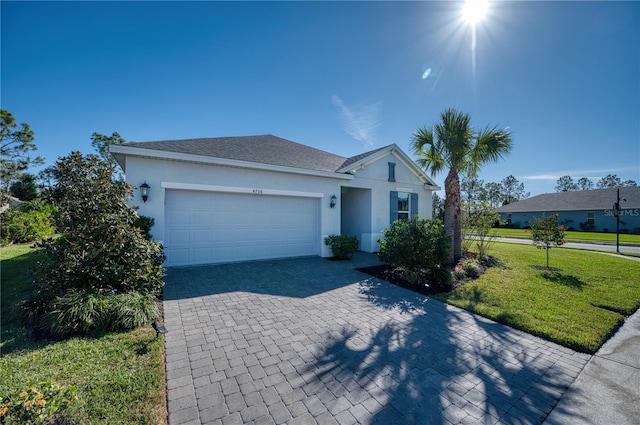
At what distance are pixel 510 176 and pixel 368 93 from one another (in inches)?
2554

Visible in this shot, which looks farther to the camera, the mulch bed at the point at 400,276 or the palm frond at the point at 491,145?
the palm frond at the point at 491,145

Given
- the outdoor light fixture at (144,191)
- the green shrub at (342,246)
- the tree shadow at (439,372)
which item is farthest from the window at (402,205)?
the outdoor light fixture at (144,191)

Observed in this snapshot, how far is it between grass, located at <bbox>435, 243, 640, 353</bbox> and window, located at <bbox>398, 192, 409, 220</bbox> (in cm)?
499

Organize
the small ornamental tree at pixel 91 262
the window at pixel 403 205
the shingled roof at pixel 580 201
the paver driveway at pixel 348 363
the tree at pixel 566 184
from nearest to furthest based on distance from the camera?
the paver driveway at pixel 348 363 → the small ornamental tree at pixel 91 262 → the window at pixel 403 205 → the shingled roof at pixel 580 201 → the tree at pixel 566 184

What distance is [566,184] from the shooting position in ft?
212

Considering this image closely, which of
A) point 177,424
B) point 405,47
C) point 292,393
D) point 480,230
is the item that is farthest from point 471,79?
point 177,424

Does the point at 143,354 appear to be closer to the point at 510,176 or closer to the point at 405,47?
the point at 405,47

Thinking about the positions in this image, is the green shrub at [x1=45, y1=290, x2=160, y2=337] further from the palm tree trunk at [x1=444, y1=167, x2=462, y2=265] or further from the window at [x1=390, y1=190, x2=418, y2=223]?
the window at [x1=390, y1=190, x2=418, y2=223]

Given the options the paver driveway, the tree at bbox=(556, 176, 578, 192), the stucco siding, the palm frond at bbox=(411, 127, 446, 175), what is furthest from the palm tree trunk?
the tree at bbox=(556, 176, 578, 192)

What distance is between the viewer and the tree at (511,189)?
57844 millimetres

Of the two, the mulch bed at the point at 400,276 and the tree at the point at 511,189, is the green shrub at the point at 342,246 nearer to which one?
the mulch bed at the point at 400,276

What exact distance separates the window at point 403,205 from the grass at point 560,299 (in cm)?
499

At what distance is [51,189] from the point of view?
4473 mm

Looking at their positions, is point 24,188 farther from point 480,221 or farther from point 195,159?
point 480,221
